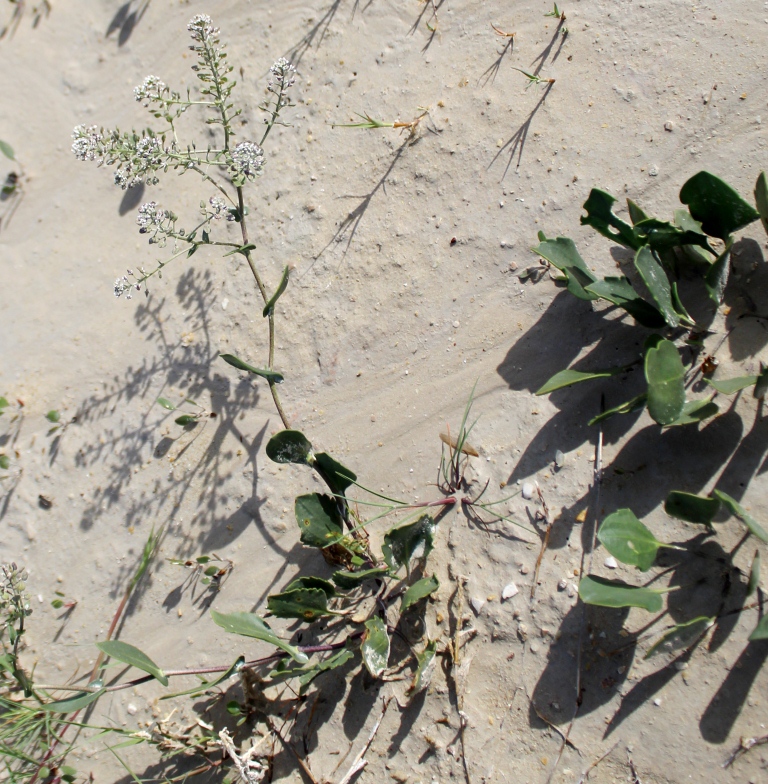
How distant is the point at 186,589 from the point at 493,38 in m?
2.39

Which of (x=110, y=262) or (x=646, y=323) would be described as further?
(x=110, y=262)

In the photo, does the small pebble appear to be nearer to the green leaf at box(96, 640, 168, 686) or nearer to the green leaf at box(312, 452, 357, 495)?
the green leaf at box(312, 452, 357, 495)

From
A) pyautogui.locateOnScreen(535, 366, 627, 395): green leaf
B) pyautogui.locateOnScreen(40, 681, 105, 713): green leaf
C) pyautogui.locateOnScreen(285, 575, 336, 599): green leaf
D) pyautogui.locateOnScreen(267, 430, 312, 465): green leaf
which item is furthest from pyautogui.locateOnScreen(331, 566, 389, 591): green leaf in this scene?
pyautogui.locateOnScreen(40, 681, 105, 713): green leaf

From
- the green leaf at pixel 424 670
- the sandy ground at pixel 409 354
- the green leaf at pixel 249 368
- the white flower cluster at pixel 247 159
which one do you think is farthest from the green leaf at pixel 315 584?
the white flower cluster at pixel 247 159

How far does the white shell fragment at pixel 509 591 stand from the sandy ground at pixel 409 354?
0.11 ft

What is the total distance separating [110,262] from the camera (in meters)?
Answer: 2.93

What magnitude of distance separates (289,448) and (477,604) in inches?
32.4

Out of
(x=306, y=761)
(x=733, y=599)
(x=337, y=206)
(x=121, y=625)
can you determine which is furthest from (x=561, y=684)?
(x=337, y=206)

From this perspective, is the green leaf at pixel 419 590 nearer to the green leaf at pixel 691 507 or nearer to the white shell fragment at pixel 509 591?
the white shell fragment at pixel 509 591

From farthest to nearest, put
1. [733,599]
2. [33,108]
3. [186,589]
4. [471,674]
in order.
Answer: [33,108]
[186,589]
[471,674]
[733,599]

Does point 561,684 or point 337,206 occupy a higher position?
point 337,206

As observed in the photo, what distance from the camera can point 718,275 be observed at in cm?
215

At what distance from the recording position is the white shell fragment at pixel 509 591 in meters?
2.32

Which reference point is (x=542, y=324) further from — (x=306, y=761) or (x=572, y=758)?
(x=306, y=761)
